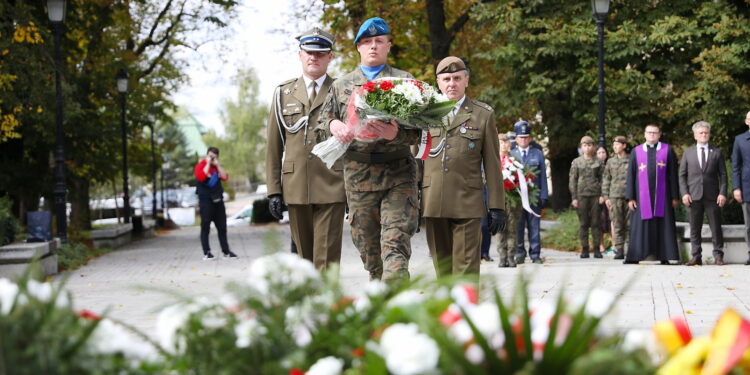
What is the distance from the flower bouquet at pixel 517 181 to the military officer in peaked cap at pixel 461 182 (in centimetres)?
741

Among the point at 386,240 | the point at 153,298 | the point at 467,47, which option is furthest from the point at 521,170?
the point at 467,47

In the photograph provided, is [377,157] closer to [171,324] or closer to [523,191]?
[171,324]

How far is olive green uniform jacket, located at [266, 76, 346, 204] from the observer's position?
28.2ft

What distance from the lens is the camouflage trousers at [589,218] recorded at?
59.2ft

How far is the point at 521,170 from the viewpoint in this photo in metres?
16.0

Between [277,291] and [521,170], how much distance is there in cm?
1389

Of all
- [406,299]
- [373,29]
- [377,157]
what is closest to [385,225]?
[377,157]

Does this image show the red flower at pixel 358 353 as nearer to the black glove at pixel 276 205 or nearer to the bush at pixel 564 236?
the black glove at pixel 276 205

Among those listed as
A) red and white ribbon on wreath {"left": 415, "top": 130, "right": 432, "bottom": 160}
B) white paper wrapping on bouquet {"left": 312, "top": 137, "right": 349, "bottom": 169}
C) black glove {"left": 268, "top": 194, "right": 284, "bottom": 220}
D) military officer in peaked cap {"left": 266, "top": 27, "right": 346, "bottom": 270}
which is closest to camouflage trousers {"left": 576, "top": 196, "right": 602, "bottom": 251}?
military officer in peaked cap {"left": 266, "top": 27, "right": 346, "bottom": 270}

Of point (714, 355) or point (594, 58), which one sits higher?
point (594, 58)

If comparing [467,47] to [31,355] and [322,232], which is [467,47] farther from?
[31,355]

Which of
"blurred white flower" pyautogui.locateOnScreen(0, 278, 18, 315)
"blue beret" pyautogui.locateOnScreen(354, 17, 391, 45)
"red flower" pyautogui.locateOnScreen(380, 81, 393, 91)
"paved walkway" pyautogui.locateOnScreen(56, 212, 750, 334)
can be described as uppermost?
"blue beret" pyautogui.locateOnScreen(354, 17, 391, 45)

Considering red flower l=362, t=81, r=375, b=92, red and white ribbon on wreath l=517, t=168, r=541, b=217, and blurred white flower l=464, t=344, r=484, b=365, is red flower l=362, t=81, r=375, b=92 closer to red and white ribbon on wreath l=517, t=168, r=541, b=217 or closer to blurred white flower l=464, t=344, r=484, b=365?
blurred white flower l=464, t=344, r=484, b=365

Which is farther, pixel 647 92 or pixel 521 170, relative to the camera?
pixel 647 92
